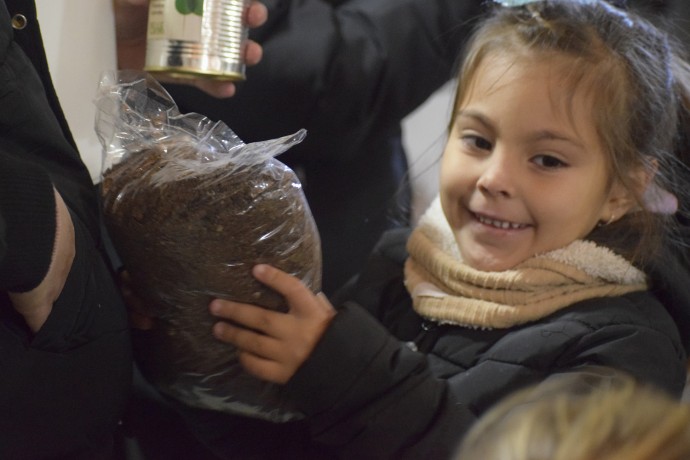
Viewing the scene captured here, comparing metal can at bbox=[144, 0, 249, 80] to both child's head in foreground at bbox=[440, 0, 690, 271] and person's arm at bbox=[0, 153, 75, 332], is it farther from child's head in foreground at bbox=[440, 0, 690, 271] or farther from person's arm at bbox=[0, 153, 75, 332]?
child's head in foreground at bbox=[440, 0, 690, 271]

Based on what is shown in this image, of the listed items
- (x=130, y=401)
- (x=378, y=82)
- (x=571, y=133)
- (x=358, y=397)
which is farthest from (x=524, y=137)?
(x=130, y=401)

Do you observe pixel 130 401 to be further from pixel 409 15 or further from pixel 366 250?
pixel 409 15

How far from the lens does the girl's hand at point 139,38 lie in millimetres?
829

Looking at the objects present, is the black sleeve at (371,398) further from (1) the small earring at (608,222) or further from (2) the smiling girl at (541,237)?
(1) the small earring at (608,222)

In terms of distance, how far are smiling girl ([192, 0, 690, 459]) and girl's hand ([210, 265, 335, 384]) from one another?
0.16 ft

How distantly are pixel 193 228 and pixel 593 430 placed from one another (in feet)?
1.18

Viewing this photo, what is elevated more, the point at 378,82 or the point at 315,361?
the point at 378,82

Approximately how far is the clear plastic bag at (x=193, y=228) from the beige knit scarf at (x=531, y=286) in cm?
26

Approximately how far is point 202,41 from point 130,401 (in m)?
0.34

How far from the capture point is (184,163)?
0.69m

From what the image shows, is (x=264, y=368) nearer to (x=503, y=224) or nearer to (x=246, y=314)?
(x=246, y=314)

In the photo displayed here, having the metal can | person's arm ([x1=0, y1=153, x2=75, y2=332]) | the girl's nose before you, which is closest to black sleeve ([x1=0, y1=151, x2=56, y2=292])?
person's arm ([x1=0, y1=153, x2=75, y2=332])

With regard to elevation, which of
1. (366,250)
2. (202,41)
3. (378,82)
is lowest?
(366,250)

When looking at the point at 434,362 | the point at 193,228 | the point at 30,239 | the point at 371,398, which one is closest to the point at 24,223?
the point at 30,239
